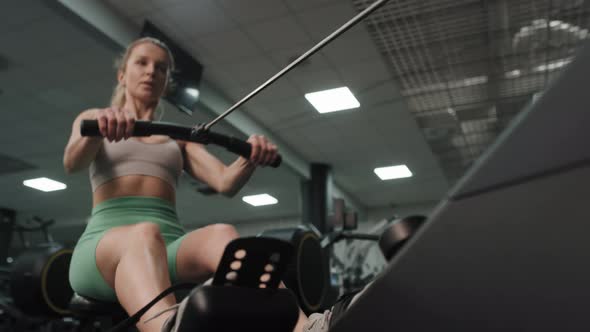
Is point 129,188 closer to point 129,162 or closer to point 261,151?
point 129,162

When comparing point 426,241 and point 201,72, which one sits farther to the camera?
point 201,72

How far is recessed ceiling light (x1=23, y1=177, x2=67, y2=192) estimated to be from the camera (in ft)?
25.3

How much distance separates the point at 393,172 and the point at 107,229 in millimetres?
7008

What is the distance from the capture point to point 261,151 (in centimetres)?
101

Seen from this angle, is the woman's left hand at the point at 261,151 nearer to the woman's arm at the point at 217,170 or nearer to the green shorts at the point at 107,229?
the woman's arm at the point at 217,170

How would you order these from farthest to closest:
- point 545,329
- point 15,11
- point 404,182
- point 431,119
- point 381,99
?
point 404,182
point 431,119
point 381,99
point 15,11
point 545,329

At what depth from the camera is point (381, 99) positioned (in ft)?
17.2

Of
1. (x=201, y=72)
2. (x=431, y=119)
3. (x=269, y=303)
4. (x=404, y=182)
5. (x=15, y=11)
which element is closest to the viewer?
(x=269, y=303)

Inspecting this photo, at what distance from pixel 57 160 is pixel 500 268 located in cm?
746

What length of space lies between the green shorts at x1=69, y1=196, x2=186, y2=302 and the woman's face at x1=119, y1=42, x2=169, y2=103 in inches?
12.1

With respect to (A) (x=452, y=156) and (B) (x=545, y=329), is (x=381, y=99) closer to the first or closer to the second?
(A) (x=452, y=156)

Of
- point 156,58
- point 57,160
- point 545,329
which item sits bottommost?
point 545,329

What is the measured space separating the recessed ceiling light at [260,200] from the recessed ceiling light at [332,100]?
3.54 metres

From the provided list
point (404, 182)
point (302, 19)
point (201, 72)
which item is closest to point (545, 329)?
point (302, 19)
